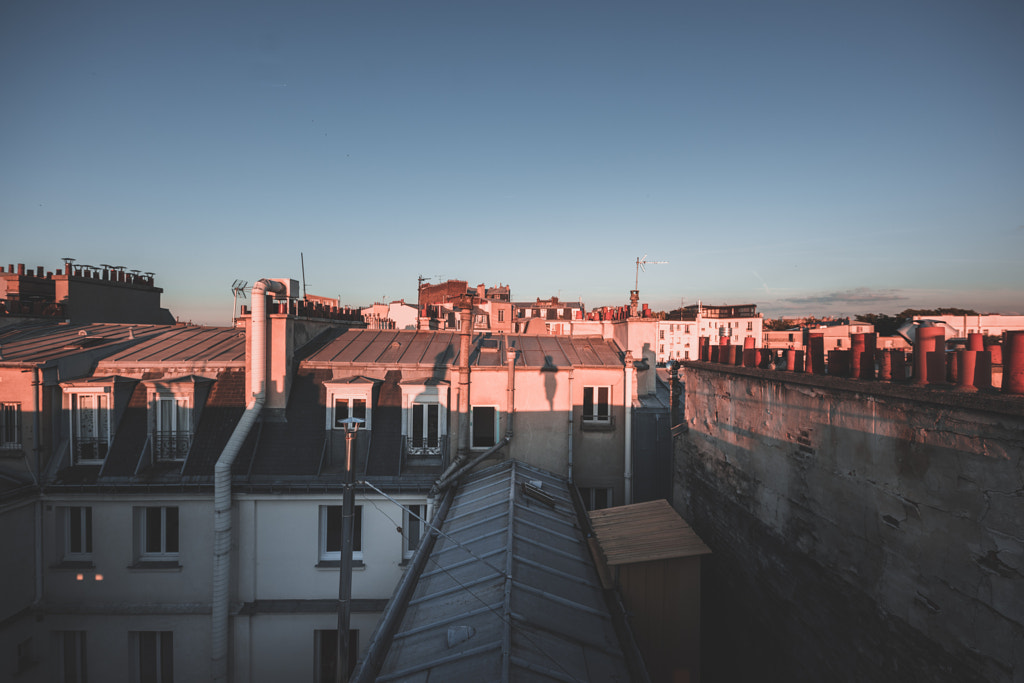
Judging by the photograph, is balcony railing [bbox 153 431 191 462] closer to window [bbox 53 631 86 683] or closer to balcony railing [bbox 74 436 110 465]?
balcony railing [bbox 74 436 110 465]

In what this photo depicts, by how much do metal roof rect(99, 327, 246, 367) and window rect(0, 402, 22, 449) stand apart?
2268 mm

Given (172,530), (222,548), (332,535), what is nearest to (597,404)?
(332,535)

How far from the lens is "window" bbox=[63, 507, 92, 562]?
13508 mm

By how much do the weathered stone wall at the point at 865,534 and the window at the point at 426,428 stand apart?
8289 mm

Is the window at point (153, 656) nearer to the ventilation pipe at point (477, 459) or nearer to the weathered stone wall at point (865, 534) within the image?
the ventilation pipe at point (477, 459)

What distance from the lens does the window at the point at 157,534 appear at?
13516 millimetres

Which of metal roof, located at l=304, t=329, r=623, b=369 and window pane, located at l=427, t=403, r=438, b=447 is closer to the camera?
window pane, located at l=427, t=403, r=438, b=447

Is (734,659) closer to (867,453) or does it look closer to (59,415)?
(867,453)

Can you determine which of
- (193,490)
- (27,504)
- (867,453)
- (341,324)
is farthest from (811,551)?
(27,504)

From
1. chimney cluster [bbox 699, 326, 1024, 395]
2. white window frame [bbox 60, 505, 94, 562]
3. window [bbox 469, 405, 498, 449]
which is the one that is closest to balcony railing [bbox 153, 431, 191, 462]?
white window frame [bbox 60, 505, 94, 562]

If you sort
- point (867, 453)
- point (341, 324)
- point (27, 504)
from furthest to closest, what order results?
point (341, 324) → point (27, 504) → point (867, 453)

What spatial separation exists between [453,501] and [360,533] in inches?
128

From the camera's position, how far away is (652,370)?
699 inches

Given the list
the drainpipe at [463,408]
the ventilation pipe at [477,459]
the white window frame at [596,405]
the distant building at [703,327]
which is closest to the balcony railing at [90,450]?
the ventilation pipe at [477,459]
